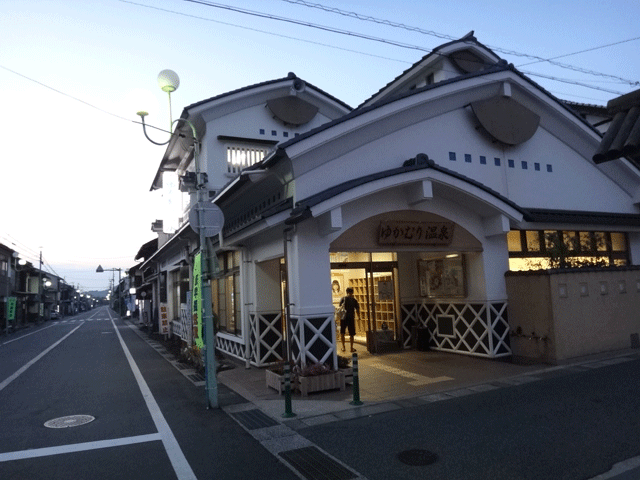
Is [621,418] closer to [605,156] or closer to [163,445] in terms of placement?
[605,156]

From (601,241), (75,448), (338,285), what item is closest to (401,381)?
(75,448)

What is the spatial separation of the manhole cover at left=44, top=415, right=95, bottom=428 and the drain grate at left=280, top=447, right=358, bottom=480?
4604 millimetres

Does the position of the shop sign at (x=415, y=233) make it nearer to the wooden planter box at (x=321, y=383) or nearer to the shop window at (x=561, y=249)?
the shop window at (x=561, y=249)

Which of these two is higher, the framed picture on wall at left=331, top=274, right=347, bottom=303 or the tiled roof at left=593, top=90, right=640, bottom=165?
the tiled roof at left=593, top=90, right=640, bottom=165

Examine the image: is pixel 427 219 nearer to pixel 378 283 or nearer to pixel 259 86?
pixel 378 283

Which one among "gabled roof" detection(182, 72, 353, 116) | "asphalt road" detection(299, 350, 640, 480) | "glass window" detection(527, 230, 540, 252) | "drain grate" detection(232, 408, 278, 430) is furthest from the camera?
"gabled roof" detection(182, 72, 353, 116)

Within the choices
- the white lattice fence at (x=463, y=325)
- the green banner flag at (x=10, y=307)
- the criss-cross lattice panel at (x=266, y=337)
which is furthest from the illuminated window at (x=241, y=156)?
the green banner flag at (x=10, y=307)

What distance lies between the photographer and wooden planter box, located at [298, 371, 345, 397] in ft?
31.9

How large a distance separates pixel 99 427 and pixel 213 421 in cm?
208

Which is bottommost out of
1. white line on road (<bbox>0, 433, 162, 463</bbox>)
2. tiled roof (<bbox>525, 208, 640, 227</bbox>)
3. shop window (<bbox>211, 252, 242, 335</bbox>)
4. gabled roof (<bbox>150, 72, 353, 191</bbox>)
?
white line on road (<bbox>0, 433, 162, 463</bbox>)

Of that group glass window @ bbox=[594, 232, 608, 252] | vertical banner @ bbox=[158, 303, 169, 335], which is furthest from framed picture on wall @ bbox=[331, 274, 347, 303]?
vertical banner @ bbox=[158, 303, 169, 335]

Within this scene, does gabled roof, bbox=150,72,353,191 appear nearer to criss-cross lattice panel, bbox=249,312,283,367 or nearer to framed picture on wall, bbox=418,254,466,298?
criss-cross lattice panel, bbox=249,312,283,367

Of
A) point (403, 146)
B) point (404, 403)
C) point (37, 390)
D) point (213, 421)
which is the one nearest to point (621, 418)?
point (404, 403)

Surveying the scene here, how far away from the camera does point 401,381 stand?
10.8m
